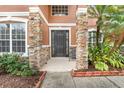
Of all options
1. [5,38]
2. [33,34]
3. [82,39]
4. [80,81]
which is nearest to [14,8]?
[5,38]

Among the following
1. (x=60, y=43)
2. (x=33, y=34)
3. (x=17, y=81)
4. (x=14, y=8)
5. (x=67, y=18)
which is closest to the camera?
(x=17, y=81)

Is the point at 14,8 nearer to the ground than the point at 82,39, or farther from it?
farther from it

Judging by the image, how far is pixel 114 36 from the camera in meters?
13.0

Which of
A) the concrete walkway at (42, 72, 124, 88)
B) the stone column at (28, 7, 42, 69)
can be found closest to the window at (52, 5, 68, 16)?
the stone column at (28, 7, 42, 69)

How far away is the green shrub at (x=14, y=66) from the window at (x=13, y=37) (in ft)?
3.87

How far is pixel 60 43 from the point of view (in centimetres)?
1852

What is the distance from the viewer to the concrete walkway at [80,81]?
7968 mm

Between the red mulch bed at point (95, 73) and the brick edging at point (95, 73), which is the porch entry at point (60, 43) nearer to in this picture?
the red mulch bed at point (95, 73)

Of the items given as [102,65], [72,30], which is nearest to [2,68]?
[102,65]

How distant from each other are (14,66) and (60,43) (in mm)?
8658

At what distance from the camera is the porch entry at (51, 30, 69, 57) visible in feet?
59.9

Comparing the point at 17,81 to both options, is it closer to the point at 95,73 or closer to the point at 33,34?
the point at 33,34

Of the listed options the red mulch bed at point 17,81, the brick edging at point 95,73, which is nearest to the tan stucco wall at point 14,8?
the red mulch bed at point 17,81

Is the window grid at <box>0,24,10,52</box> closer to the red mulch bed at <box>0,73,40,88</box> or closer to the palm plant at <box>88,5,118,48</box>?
the red mulch bed at <box>0,73,40,88</box>
